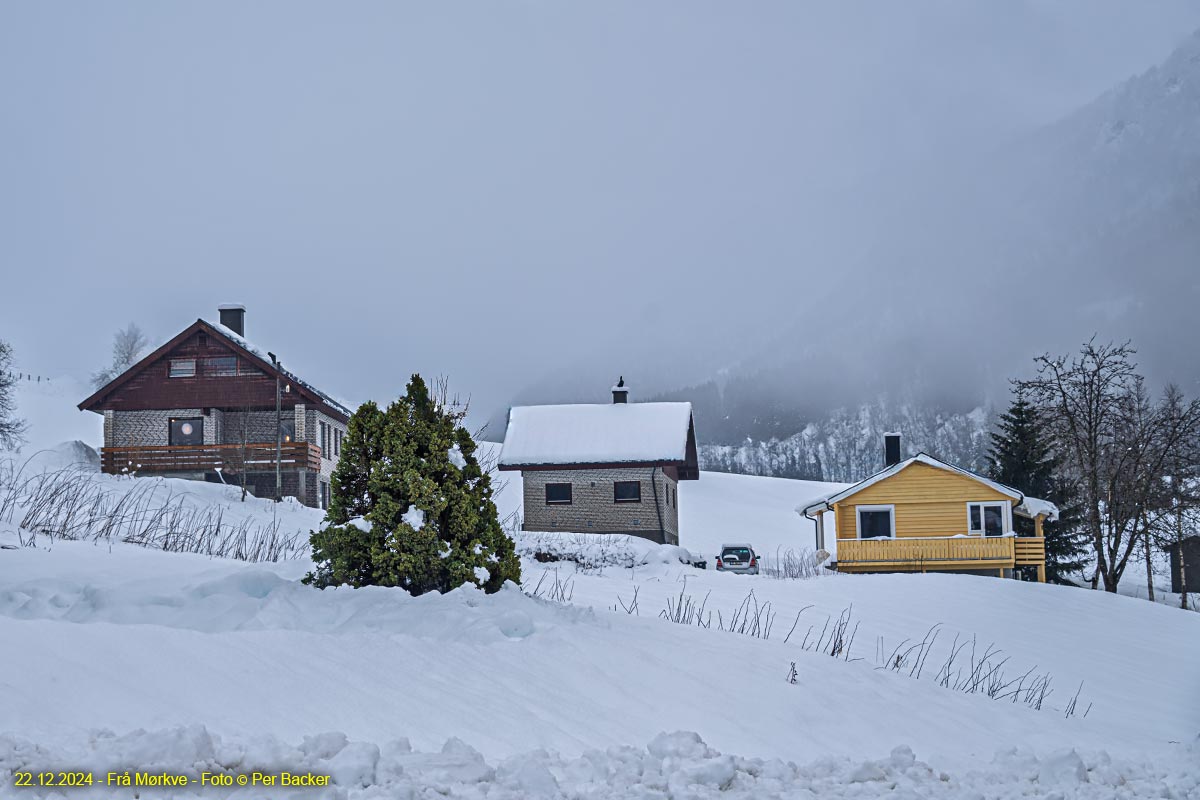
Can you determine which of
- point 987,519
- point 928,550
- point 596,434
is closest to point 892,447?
point 987,519

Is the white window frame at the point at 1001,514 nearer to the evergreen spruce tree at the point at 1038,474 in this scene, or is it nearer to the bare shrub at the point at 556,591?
the evergreen spruce tree at the point at 1038,474

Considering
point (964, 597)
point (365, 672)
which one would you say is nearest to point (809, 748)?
point (365, 672)

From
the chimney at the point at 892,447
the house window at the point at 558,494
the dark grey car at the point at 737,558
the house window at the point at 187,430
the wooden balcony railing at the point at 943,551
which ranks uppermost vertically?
the house window at the point at 187,430

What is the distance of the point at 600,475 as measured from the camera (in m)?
41.2

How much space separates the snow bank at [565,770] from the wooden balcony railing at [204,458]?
3508 cm

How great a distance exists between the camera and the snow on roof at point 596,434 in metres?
41.0

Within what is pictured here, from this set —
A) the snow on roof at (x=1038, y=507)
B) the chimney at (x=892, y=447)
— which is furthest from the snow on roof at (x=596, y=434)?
the snow on roof at (x=1038, y=507)

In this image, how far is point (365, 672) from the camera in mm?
7160

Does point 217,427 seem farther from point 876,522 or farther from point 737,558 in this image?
point 876,522

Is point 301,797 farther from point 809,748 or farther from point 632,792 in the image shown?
point 809,748

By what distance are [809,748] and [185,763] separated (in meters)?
4.05

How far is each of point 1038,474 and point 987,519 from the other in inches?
118

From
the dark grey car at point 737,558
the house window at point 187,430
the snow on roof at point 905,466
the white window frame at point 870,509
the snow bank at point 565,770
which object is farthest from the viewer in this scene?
the house window at point 187,430

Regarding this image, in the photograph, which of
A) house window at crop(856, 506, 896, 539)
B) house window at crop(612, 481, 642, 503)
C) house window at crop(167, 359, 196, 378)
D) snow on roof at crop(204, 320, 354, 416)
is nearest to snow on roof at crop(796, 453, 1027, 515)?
house window at crop(856, 506, 896, 539)
